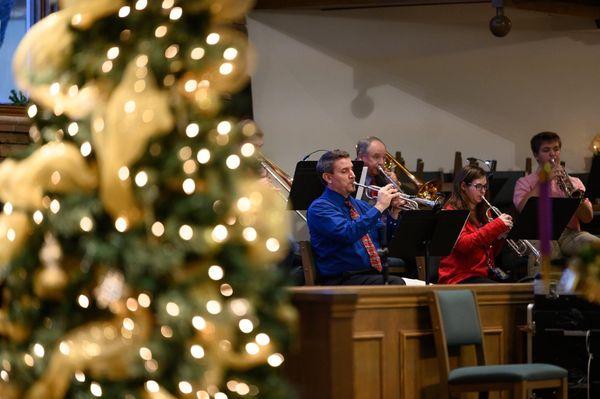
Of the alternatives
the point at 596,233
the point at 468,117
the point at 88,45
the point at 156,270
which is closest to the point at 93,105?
the point at 88,45

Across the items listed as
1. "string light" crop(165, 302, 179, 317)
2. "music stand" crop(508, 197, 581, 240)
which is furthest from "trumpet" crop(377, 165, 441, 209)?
"string light" crop(165, 302, 179, 317)

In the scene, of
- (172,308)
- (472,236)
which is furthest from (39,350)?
(472,236)

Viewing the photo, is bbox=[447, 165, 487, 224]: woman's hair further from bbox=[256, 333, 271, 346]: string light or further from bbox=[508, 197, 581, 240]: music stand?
bbox=[256, 333, 271, 346]: string light

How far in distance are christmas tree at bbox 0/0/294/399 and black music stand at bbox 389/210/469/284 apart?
3.08m

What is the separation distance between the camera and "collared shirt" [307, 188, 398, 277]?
20.7ft

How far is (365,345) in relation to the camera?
4949 mm

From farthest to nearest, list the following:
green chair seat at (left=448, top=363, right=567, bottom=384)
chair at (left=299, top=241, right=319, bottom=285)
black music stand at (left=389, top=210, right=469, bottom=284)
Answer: chair at (left=299, top=241, right=319, bottom=285) → black music stand at (left=389, top=210, right=469, bottom=284) → green chair seat at (left=448, top=363, right=567, bottom=384)

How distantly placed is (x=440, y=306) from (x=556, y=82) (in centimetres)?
637

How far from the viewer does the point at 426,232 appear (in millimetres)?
6004

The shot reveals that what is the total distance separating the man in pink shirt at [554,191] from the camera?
24.7ft

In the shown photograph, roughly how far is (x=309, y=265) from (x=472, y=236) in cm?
102

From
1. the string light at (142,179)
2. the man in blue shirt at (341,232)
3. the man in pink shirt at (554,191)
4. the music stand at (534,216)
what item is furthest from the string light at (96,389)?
the man in pink shirt at (554,191)

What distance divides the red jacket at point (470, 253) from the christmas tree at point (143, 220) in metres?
3.94

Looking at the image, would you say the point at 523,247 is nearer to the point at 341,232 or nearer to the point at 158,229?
the point at 341,232
